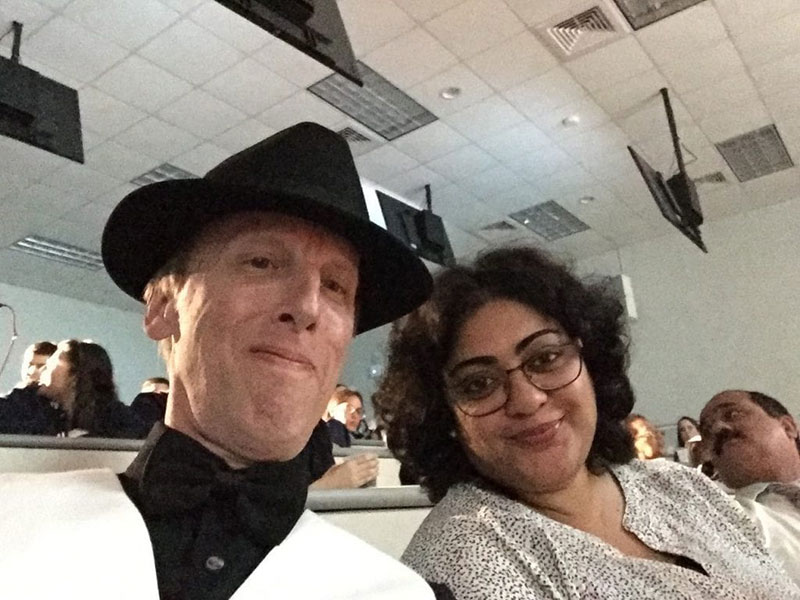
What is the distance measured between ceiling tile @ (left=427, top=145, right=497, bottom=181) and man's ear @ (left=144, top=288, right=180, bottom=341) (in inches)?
187

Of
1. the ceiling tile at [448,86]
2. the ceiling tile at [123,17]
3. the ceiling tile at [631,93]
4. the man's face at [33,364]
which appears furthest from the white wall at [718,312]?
the man's face at [33,364]

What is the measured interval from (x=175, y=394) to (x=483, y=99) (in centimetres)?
432

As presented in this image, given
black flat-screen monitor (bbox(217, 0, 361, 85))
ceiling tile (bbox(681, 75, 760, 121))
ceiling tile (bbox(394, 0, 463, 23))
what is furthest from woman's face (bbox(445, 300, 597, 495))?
ceiling tile (bbox(681, 75, 760, 121))

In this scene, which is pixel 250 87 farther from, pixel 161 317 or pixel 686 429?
pixel 161 317

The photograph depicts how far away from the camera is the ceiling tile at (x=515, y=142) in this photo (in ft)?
17.7

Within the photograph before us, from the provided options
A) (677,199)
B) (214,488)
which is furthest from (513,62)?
(214,488)

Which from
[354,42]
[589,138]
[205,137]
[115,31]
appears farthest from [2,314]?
[589,138]

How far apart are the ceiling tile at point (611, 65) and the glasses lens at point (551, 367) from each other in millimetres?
3697

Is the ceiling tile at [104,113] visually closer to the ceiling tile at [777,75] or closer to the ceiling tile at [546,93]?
the ceiling tile at [546,93]

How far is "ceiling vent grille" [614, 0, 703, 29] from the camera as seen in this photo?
4.07 meters

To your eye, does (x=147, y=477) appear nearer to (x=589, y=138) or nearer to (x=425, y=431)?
(x=425, y=431)

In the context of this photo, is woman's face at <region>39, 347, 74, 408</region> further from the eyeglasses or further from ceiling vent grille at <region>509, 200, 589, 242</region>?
ceiling vent grille at <region>509, 200, 589, 242</region>

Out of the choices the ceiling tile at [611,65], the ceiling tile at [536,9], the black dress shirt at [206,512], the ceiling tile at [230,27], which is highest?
the ceiling tile at [230,27]

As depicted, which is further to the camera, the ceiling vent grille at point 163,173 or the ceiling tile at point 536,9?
the ceiling vent grille at point 163,173
